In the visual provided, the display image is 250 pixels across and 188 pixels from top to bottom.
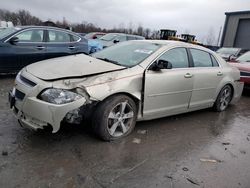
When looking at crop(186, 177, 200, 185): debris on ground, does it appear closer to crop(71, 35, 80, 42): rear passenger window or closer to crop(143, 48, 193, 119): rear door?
crop(143, 48, 193, 119): rear door

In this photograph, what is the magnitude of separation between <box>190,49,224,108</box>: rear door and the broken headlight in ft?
8.21

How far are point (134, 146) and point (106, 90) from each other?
93 cm

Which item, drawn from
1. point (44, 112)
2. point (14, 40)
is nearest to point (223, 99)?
point (44, 112)

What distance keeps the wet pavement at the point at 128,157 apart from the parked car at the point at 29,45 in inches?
111

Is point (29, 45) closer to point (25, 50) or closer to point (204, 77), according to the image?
point (25, 50)

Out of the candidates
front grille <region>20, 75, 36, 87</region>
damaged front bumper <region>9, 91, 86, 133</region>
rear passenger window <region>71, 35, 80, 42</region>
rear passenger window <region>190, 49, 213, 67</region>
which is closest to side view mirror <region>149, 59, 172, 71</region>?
rear passenger window <region>190, 49, 213, 67</region>

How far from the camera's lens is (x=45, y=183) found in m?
2.68

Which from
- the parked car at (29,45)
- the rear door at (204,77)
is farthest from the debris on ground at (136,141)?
the parked car at (29,45)

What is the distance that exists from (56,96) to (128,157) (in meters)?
1.23

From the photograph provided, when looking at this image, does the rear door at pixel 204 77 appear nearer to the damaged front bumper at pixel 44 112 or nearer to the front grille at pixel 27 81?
the damaged front bumper at pixel 44 112

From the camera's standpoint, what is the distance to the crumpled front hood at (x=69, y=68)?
3449 millimetres

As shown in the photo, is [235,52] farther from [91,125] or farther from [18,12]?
[18,12]

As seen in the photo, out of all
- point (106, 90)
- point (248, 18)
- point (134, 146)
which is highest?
point (248, 18)

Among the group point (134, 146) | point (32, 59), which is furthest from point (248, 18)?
point (134, 146)
